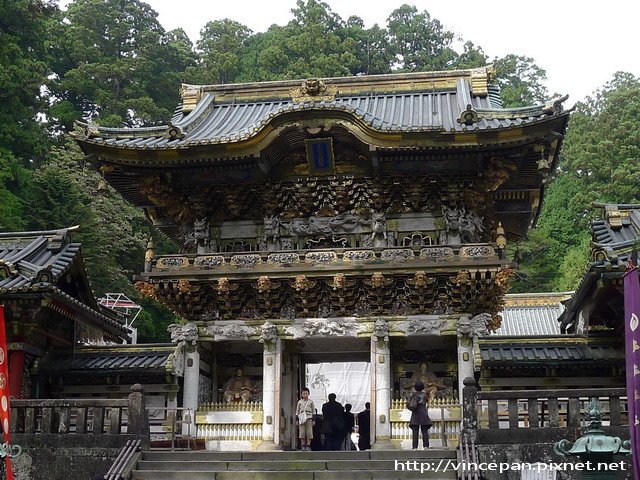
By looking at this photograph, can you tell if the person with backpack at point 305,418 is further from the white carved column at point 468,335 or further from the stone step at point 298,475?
the stone step at point 298,475

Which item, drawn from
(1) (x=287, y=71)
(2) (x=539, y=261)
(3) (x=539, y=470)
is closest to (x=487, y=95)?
(3) (x=539, y=470)

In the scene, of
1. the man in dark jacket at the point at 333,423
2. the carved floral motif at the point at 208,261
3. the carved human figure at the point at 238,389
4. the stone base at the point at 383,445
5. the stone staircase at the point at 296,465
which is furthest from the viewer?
the carved human figure at the point at 238,389

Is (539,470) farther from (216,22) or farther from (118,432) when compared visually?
(216,22)

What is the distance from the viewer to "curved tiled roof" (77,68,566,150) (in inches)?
708

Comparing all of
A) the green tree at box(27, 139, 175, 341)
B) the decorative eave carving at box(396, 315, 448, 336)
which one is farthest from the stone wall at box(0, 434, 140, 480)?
the green tree at box(27, 139, 175, 341)

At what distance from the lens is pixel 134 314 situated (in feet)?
128

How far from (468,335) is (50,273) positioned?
923cm

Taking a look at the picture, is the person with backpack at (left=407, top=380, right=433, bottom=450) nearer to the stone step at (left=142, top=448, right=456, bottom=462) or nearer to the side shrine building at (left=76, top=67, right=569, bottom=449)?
the stone step at (left=142, top=448, right=456, bottom=462)

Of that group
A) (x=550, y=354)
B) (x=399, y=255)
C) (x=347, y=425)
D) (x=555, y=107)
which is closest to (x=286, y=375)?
(x=347, y=425)

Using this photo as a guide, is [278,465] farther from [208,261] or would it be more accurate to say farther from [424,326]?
[208,261]

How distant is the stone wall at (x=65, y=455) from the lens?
48.7 feet

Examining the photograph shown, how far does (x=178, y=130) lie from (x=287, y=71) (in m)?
35.8

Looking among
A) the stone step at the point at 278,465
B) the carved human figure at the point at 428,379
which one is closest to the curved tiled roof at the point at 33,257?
the stone step at the point at 278,465

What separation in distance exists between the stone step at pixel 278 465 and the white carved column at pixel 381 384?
318cm
